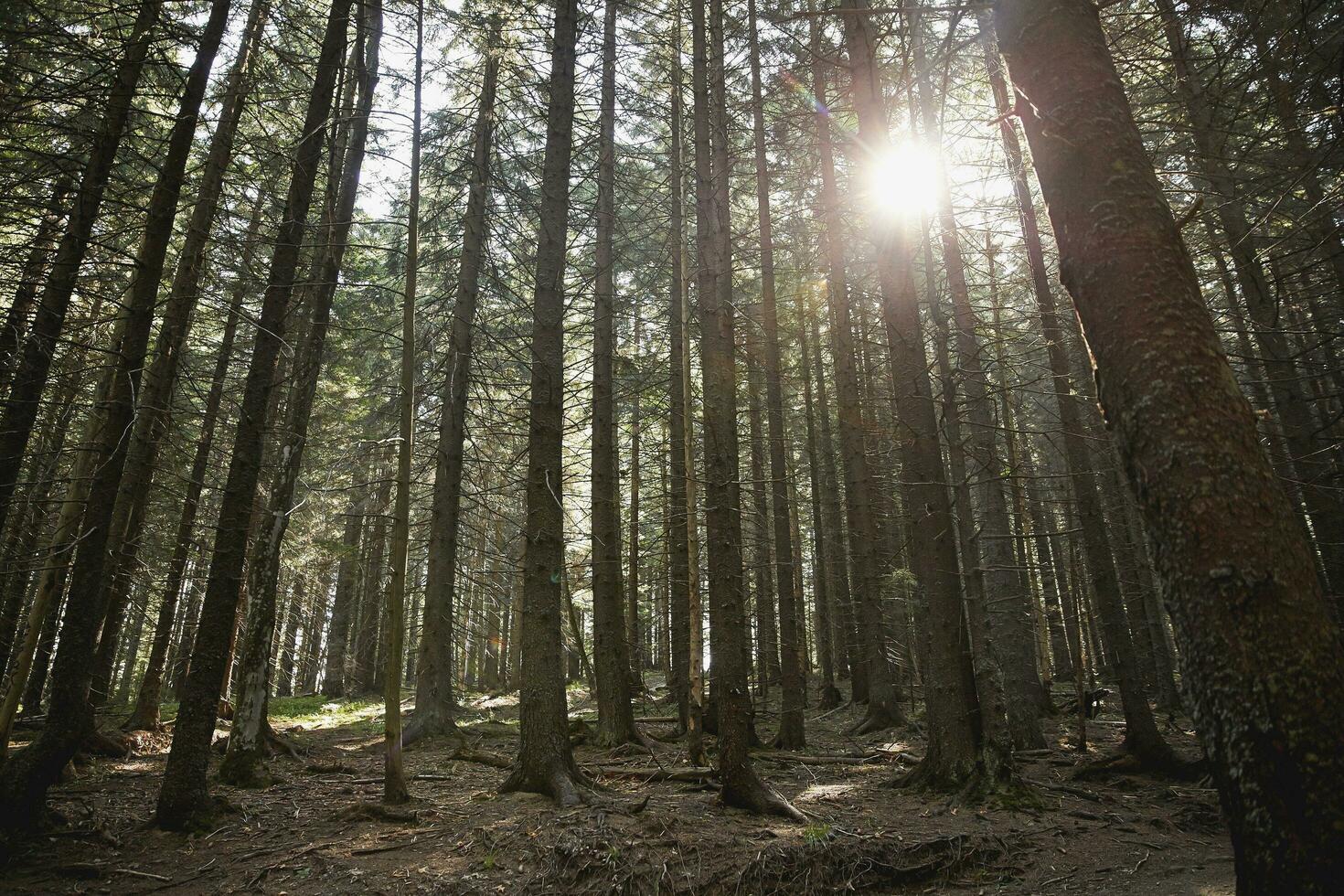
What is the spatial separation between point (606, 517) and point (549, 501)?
466 centimetres

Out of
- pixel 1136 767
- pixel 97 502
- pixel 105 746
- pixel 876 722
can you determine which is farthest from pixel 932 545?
pixel 105 746

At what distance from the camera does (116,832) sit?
604cm

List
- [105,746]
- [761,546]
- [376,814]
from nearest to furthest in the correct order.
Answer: [376,814] < [105,746] < [761,546]

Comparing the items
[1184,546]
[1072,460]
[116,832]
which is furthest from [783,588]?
[1184,546]

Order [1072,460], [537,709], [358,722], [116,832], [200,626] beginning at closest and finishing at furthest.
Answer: [116,832], [200,626], [537,709], [1072,460], [358,722]

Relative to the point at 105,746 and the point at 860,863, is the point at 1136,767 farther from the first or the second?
the point at 105,746

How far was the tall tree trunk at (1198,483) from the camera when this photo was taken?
6.31ft

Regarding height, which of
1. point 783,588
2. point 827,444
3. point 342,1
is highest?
point 342,1

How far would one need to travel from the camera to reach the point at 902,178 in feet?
26.8

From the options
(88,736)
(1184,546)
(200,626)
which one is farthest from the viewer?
(88,736)

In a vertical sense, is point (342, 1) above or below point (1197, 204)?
above

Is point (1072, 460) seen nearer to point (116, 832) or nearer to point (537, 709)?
point (537, 709)

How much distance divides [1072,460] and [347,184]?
521 inches

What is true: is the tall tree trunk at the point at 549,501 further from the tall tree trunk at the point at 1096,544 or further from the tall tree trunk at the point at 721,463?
the tall tree trunk at the point at 1096,544
